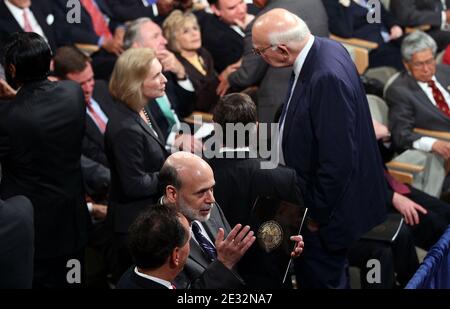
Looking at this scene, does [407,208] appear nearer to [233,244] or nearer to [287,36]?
[287,36]

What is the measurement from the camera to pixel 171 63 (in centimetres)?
490

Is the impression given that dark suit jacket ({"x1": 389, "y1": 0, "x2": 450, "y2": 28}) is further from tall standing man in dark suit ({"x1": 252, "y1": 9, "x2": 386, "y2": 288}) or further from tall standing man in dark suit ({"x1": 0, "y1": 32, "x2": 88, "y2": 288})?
tall standing man in dark suit ({"x1": 0, "y1": 32, "x2": 88, "y2": 288})

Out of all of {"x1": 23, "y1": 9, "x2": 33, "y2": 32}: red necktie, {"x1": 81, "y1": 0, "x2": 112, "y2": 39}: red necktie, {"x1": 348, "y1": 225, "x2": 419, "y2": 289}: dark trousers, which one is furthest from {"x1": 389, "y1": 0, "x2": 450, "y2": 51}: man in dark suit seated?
{"x1": 23, "y1": 9, "x2": 33, "y2": 32}: red necktie

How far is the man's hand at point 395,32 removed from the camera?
6435 mm

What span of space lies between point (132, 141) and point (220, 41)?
6.13 ft

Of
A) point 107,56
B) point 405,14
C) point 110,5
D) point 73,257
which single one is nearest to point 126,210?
point 73,257

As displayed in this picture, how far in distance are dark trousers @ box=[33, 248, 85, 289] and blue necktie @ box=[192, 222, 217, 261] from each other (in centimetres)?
111

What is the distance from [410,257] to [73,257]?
5.36 feet

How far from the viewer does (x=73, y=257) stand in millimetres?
4082

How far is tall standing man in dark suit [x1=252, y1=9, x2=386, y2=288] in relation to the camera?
11.8 ft

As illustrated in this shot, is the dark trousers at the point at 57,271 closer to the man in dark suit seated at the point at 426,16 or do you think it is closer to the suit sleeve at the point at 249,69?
the suit sleeve at the point at 249,69

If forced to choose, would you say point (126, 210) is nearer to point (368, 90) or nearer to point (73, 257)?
point (73, 257)

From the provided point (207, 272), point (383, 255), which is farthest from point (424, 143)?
point (207, 272)

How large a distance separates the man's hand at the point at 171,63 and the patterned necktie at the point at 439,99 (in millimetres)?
1484
